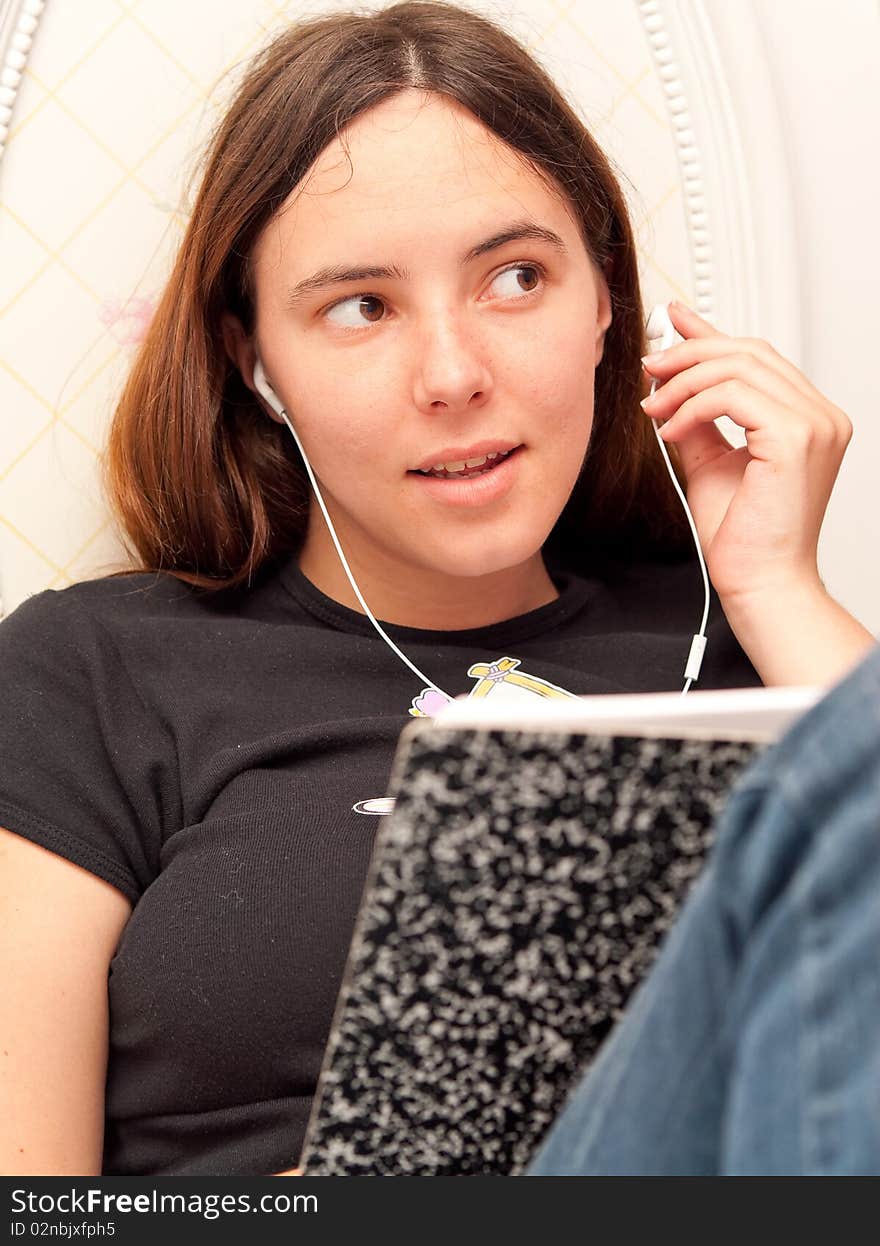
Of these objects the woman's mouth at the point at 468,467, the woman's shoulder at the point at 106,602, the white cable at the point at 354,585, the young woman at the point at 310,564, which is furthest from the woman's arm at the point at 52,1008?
the woman's mouth at the point at 468,467

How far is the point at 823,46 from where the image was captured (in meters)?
1.47

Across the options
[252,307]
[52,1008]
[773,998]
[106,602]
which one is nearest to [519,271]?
[252,307]

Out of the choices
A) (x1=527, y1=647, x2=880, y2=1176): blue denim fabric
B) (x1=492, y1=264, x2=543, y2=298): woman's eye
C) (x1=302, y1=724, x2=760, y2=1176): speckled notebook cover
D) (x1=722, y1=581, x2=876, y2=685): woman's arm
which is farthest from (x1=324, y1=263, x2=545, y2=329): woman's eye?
(x1=527, y1=647, x2=880, y2=1176): blue denim fabric

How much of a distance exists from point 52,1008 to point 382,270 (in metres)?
0.64

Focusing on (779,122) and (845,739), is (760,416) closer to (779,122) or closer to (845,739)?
(779,122)

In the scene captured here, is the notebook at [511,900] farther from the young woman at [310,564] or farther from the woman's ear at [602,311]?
the woman's ear at [602,311]

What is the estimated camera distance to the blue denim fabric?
452mm

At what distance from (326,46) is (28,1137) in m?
0.94

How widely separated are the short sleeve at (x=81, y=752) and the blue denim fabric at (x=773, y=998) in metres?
0.66

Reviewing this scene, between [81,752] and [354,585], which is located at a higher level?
[354,585]

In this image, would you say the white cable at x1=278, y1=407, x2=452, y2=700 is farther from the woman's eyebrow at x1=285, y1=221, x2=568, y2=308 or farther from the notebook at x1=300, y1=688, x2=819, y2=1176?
the notebook at x1=300, y1=688, x2=819, y2=1176

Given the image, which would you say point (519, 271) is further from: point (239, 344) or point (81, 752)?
point (81, 752)

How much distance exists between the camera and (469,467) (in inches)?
46.8

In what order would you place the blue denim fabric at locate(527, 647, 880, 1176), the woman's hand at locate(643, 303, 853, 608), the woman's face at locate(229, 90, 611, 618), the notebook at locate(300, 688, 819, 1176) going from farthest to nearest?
1. the woman's hand at locate(643, 303, 853, 608)
2. the woman's face at locate(229, 90, 611, 618)
3. the notebook at locate(300, 688, 819, 1176)
4. the blue denim fabric at locate(527, 647, 880, 1176)
